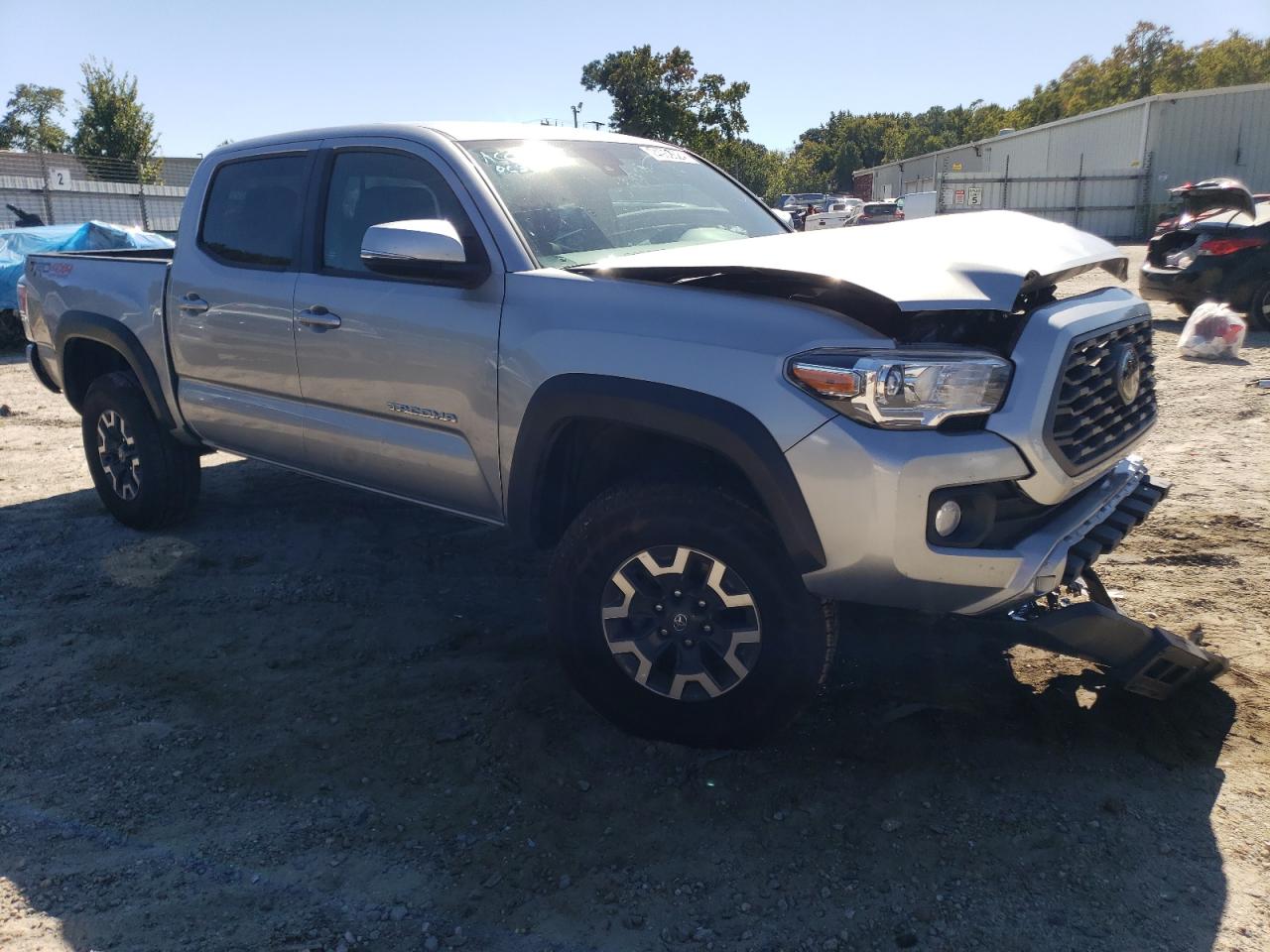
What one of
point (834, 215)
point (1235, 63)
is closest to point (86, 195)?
point (834, 215)

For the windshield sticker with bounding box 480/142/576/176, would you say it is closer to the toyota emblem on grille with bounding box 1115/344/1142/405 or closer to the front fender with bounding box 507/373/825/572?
the front fender with bounding box 507/373/825/572

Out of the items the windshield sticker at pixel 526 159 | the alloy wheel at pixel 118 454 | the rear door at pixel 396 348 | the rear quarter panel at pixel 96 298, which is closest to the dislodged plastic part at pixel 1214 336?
the windshield sticker at pixel 526 159

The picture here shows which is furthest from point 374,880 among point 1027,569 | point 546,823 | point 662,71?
point 662,71

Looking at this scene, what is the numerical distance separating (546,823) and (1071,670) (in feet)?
6.50

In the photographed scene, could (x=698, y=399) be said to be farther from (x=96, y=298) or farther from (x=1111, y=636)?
(x=96, y=298)

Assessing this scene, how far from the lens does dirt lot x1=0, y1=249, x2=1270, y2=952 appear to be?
8.30 ft

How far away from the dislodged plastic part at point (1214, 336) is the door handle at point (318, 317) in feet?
25.9

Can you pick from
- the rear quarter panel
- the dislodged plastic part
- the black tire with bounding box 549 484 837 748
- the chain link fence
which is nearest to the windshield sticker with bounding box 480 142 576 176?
the black tire with bounding box 549 484 837 748

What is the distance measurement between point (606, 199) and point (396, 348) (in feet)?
3.30

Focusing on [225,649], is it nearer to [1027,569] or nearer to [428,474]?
[428,474]

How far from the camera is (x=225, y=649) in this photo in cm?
412

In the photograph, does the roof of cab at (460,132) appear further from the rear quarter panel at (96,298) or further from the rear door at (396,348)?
the rear quarter panel at (96,298)

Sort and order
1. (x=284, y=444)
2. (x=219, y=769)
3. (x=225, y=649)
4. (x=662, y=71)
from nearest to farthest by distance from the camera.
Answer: (x=219, y=769) < (x=225, y=649) < (x=284, y=444) < (x=662, y=71)

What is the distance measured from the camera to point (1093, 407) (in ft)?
10.00
